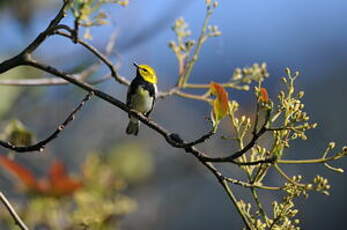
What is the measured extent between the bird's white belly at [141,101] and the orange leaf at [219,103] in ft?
2.21

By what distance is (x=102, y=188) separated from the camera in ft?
6.15

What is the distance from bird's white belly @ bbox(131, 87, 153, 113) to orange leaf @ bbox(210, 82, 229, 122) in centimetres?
67

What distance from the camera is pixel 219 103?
94 cm

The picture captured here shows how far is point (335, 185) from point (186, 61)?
503cm

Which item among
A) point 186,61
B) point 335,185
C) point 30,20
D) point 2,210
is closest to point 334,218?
point 335,185

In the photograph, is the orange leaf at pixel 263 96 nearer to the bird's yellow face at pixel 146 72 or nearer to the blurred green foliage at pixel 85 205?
the bird's yellow face at pixel 146 72

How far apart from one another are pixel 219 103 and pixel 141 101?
2.32 ft

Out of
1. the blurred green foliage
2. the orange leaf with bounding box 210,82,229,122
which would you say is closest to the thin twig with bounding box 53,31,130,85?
the orange leaf with bounding box 210,82,229,122

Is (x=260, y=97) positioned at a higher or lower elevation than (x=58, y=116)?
lower

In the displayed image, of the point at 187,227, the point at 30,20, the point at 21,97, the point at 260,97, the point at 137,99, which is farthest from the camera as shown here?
the point at 187,227

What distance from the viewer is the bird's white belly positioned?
162cm

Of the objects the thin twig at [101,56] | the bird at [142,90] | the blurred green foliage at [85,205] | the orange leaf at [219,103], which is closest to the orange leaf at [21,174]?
the blurred green foliage at [85,205]

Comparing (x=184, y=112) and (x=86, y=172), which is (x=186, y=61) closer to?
(x=86, y=172)

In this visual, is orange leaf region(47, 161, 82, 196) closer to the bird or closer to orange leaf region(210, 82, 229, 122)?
the bird
